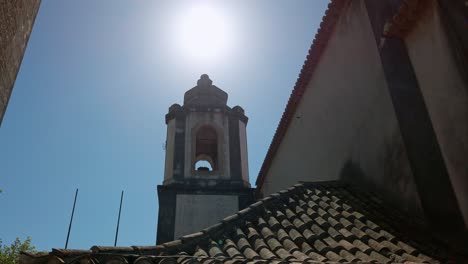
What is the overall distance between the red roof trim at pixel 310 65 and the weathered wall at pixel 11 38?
4.68m

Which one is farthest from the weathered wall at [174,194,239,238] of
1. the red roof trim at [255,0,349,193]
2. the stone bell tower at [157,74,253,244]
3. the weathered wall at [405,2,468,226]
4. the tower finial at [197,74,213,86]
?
the weathered wall at [405,2,468,226]

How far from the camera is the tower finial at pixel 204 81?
44.0 feet

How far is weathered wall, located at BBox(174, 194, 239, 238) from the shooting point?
10.2m

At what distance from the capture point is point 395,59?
530cm

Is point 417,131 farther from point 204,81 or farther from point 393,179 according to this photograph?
point 204,81

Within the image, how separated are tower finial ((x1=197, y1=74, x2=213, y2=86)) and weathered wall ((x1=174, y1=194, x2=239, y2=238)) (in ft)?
13.9

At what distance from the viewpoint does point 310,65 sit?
26.8 feet

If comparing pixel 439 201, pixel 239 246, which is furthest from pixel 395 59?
pixel 239 246

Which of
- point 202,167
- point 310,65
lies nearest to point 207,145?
point 202,167

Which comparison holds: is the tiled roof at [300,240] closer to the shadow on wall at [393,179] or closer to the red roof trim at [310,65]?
the shadow on wall at [393,179]

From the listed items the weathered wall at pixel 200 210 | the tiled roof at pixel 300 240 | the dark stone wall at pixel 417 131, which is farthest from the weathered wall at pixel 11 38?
the weathered wall at pixel 200 210

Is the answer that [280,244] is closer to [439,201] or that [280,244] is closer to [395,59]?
[439,201]

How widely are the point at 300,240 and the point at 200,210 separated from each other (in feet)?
20.2

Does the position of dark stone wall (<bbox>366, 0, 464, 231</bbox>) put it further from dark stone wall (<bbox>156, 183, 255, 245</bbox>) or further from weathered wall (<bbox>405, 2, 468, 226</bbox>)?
dark stone wall (<bbox>156, 183, 255, 245</bbox>)
